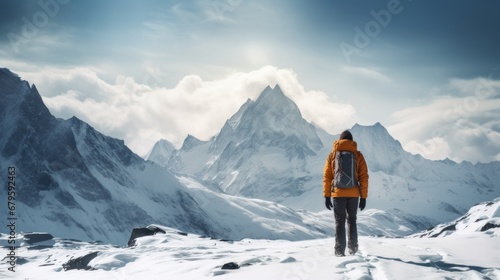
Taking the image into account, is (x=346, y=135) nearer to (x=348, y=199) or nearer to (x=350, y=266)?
(x=348, y=199)

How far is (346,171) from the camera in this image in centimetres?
1645

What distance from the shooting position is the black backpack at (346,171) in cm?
1636

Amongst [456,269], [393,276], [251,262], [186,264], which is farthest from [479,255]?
[186,264]

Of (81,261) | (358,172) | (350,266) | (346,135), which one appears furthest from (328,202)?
(81,261)

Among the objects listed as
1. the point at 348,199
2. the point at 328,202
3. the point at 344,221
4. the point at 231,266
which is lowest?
the point at 231,266

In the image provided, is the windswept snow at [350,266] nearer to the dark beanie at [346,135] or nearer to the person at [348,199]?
the person at [348,199]

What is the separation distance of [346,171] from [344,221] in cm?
175

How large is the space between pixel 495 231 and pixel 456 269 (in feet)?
37.8

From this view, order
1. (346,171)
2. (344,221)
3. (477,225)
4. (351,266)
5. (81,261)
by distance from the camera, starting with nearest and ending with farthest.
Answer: (351,266) → (346,171) → (344,221) → (81,261) → (477,225)

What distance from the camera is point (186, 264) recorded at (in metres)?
19.8

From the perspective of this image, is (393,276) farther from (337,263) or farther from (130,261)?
(130,261)

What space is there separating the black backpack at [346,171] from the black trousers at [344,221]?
1.76 ft

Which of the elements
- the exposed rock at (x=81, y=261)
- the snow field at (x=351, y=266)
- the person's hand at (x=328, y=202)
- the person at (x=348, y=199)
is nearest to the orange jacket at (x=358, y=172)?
the person at (x=348, y=199)

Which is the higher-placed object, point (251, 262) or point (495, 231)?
point (495, 231)
